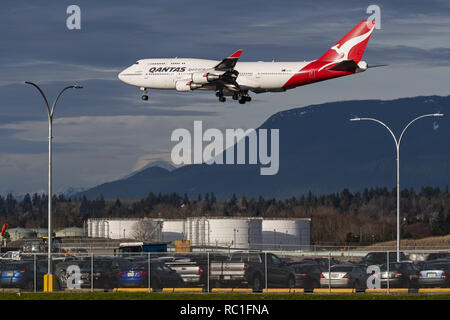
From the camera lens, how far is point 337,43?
318 ft

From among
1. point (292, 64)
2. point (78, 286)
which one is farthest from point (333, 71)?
point (78, 286)

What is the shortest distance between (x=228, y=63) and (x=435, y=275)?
147ft

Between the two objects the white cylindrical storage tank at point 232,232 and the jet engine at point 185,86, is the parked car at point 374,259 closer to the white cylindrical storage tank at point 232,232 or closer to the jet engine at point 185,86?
the jet engine at point 185,86

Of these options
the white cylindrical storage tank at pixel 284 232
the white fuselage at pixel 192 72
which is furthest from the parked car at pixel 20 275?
the white cylindrical storage tank at pixel 284 232

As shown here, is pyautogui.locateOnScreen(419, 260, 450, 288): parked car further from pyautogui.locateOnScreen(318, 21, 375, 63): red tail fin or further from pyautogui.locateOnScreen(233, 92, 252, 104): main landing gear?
pyautogui.locateOnScreen(318, 21, 375, 63): red tail fin

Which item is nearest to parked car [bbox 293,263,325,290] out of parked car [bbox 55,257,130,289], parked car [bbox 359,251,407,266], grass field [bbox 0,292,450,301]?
grass field [bbox 0,292,450,301]

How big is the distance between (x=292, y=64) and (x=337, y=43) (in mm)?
10637

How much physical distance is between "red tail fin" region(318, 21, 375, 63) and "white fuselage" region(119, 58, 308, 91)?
916 centimetres

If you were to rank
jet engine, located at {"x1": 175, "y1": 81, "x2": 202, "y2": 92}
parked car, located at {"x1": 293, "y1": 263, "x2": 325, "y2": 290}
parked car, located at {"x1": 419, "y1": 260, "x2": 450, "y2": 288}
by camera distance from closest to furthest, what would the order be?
1. parked car, located at {"x1": 419, "y1": 260, "x2": 450, "y2": 288}
2. parked car, located at {"x1": 293, "y1": 263, "x2": 325, "y2": 290}
3. jet engine, located at {"x1": 175, "y1": 81, "x2": 202, "y2": 92}

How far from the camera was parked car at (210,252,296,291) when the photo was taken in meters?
46.3

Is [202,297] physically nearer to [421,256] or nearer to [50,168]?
[50,168]

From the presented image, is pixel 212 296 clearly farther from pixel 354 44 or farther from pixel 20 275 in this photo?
pixel 354 44

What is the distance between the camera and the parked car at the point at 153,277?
47.2 meters

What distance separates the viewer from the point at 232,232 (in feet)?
524
